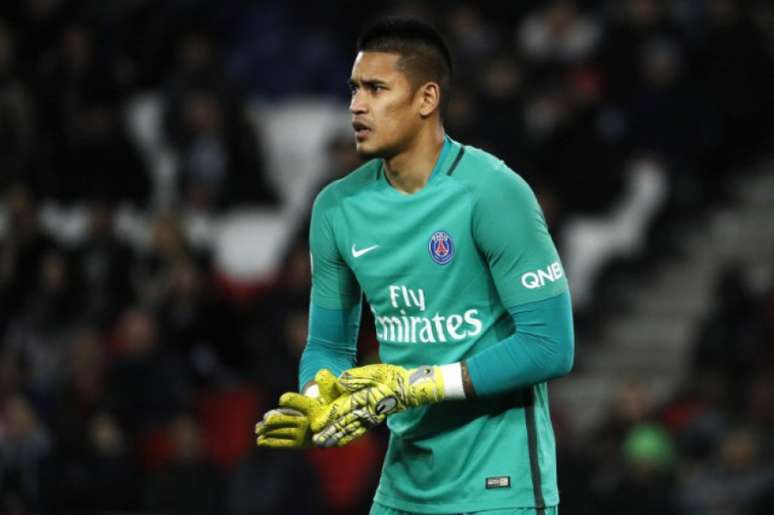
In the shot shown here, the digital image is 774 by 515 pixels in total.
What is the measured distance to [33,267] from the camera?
409 inches

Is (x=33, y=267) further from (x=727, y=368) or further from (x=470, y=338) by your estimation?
(x=470, y=338)

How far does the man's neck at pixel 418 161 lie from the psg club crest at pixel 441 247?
0.56 ft

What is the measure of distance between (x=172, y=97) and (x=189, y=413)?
2.84m

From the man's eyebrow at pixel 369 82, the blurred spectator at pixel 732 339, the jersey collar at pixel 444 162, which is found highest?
the man's eyebrow at pixel 369 82

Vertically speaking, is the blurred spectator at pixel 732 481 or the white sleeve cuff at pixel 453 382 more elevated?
the white sleeve cuff at pixel 453 382

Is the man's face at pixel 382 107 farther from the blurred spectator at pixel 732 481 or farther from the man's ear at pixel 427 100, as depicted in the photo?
the blurred spectator at pixel 732 481

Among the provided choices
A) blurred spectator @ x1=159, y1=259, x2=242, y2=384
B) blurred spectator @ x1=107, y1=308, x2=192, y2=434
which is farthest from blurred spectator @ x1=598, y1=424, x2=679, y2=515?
blurred spectator @ x1=107, y1=308, x2=192, y2=434

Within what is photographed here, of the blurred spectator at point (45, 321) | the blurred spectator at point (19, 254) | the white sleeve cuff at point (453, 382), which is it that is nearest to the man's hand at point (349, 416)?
the white sleeve cuff at point (453, 382)

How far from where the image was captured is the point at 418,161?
4078 mm

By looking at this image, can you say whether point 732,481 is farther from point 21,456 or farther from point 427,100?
point 427,100

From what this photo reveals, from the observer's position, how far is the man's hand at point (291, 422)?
3826mm

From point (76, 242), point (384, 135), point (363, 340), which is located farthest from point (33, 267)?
point (384, 135)

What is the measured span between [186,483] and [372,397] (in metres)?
5.62

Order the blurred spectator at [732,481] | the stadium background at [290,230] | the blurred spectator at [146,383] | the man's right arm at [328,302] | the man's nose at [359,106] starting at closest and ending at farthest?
the man's nose at [359,106]
the man's right arm at [328,302]
the blurred spectator at [732,481]
the stadium background at [290,230]
the blurred spectator at [146,383]
